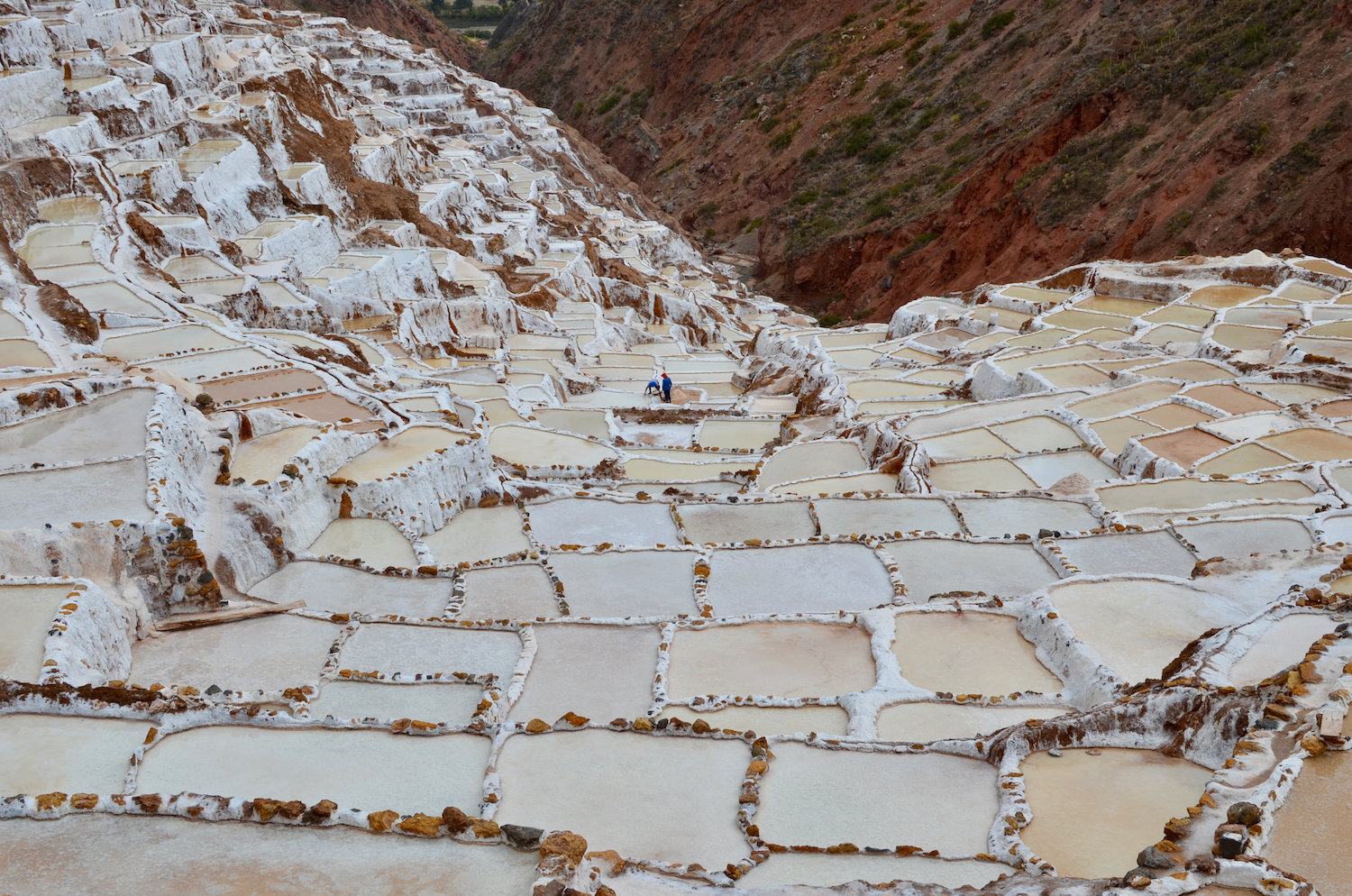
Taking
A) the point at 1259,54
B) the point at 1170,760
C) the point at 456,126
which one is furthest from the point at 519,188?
the point at 1170,760

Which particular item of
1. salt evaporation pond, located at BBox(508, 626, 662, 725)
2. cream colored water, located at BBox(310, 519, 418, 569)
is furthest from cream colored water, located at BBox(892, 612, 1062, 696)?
cream colored water, located at BBox(310, 519, 418, 569)

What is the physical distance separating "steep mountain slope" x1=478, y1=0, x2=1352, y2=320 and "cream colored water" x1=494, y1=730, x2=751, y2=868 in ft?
83.3

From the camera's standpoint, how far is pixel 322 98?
32000mm

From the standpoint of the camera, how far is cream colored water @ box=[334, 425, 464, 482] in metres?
11.4

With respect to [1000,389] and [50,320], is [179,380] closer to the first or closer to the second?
[50,320]

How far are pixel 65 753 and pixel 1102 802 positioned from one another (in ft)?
20.3

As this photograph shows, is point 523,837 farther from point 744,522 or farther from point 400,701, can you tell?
point 744,522

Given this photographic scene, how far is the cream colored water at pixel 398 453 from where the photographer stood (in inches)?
447

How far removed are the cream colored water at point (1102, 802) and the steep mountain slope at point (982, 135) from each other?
24.1m

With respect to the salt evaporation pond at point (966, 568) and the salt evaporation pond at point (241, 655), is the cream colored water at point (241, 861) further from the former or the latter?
the salt evaporation pond at point (966, 568)

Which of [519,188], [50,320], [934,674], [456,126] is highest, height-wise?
[456,126]

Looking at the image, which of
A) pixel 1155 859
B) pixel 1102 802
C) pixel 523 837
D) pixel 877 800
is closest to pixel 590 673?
pixel 877 800

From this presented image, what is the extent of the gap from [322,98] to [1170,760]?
3268 centimetres

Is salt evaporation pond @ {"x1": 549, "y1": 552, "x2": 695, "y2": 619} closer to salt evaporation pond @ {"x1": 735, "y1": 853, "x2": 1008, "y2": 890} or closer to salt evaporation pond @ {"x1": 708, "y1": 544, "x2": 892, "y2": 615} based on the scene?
salt evaporation pond @ {"x1": 708, "y1": 544, "x2": 892, "y2": 615}
